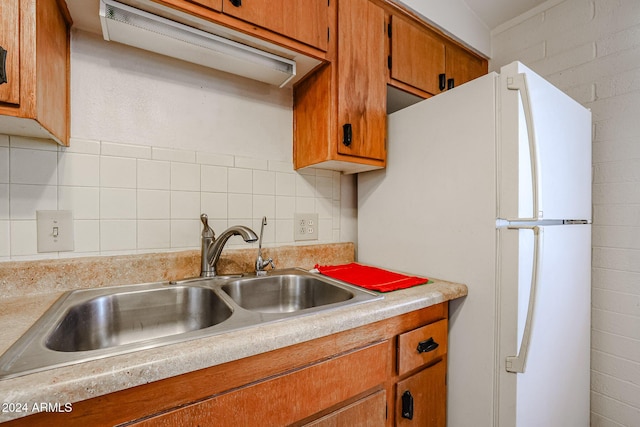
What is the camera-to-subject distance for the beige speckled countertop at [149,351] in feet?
1.49

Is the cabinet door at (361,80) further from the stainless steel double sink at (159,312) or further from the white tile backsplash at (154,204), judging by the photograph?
the white tile backsplash at (154,204)

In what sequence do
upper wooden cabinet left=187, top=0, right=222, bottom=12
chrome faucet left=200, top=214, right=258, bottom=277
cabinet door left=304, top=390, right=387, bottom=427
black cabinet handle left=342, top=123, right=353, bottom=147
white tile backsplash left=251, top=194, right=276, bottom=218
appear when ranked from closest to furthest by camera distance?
cabinet door left=304, top=390, right=387, bottom=427 < upper wooden cabinet left=187, top=0, right=222, bottom=12 < chrome faucet left=200, top=214, right=258, bottom=277 < black cabinet handle left=342, top=123, right=353, bottom=147 < white tile backsplash left=251, top=194, right=276, bottom=218

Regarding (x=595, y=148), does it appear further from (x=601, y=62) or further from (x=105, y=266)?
(x=105, y=266)

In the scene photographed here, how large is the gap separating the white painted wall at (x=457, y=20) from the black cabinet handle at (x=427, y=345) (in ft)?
4.87

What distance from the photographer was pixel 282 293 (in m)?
1.22

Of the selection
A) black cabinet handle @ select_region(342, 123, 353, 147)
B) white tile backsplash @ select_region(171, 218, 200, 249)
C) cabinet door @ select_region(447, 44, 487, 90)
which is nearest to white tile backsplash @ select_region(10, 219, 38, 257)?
white tile backsplash @ select_region(171, 218, 200, 249)

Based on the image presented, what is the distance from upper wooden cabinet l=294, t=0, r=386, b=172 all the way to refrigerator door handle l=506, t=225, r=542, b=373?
0.67 metres

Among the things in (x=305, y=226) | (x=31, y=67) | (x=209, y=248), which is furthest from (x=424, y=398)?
(x=31, y=67)

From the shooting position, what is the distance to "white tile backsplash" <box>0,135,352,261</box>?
2.99 ft

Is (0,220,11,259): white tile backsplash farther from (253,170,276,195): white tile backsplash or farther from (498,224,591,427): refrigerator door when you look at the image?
(498,224,591,427): refrigerator door

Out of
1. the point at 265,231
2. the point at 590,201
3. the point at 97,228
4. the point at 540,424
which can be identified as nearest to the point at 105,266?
the point at 97,228

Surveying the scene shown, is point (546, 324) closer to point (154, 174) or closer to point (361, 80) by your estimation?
point (361, 80)

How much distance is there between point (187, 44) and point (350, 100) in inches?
25.3

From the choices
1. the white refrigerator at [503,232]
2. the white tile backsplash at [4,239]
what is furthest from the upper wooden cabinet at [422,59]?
the white tile backsplash at [4,239]
